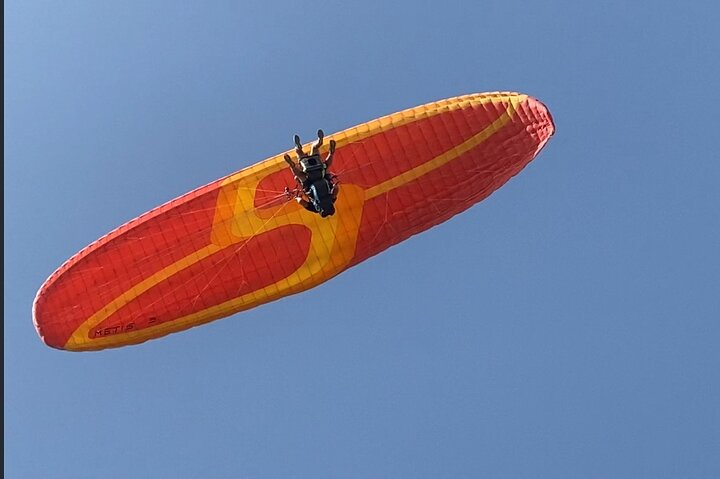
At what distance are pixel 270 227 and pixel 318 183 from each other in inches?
94.8

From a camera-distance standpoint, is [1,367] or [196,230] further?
[1,367]

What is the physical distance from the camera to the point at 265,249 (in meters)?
17.5

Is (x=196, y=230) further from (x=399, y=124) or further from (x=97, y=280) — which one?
(x=399, y=124)

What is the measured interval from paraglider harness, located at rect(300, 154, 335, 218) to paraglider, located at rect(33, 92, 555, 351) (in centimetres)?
147

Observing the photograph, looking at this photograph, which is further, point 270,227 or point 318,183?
point 270,227

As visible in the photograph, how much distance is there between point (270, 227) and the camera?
17.5 meters

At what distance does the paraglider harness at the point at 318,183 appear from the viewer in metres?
15.5

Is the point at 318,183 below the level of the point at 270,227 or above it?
above

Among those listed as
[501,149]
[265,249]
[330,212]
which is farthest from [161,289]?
[501,149]

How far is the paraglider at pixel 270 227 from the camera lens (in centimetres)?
1719

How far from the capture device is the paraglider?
677 inches

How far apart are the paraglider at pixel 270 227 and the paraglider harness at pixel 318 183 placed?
1472mm

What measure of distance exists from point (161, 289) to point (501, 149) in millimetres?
8907

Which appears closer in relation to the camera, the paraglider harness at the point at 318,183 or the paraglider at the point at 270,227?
the paraglider harness at the point at 318,183
